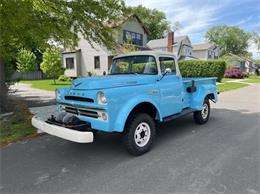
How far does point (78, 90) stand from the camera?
4.48m

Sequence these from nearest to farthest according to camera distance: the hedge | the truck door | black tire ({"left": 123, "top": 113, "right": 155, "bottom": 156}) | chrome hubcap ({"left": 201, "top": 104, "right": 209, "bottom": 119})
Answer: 1. black tire ({"left": 123, "top": 113, "right": 155, "bottom": 156})
2. the truck door
3. chrome hubcap ({"left": 201, "top": 104, "right": 209, "bottom": 119})
4. the hedge

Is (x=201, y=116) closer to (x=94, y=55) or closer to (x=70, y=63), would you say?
(x=94, y=55)

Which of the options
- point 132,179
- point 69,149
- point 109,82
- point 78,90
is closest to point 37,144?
point 69,149

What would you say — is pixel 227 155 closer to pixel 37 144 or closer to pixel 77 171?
pixel 77 171

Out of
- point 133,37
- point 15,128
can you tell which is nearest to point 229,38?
point 133,37

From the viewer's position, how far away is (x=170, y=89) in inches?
211

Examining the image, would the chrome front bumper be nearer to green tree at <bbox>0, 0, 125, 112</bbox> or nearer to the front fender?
the front fender

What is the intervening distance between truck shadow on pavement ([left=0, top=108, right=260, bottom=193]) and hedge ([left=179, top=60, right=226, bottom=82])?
19.1 metres

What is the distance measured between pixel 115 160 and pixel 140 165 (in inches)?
20.7

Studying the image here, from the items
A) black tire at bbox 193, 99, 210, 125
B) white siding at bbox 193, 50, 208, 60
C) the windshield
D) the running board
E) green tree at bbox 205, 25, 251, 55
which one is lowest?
black tire at bbox 193, 99, 210, 125

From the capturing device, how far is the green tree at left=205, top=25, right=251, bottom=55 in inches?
3450

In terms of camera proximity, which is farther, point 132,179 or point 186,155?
point 186,155

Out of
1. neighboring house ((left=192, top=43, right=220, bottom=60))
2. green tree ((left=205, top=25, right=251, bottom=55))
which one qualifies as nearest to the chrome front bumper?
neighboring house ((left=192, top=43, right=220, bottom=60))

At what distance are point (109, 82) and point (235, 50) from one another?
95.6m
